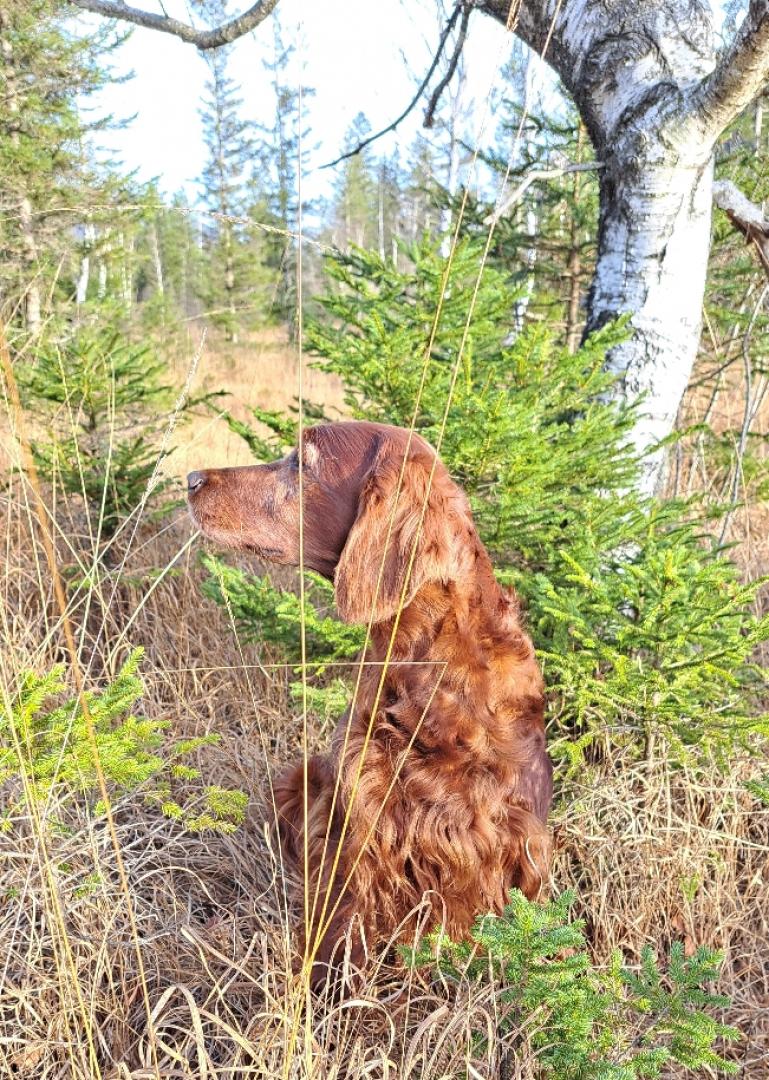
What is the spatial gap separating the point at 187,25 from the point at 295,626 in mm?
2390

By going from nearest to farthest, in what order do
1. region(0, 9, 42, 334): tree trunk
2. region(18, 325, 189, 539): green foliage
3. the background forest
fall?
the background forest
region(18, 325, 189, 539): green foliage
region(0, 9, 42, 334): tree trunk

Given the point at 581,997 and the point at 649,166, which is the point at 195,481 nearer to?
the point at 581,997

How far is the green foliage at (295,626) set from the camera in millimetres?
2002

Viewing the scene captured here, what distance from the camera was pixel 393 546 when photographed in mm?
1479

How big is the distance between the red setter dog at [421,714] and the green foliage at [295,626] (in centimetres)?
37

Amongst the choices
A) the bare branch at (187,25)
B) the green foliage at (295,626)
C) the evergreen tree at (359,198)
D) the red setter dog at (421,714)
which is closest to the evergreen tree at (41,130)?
the bare branch at (187,25)

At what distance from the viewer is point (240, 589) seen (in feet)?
7.29

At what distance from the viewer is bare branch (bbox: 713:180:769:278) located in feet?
7.54

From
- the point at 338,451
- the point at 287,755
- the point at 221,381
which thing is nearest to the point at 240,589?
the point at 287,755

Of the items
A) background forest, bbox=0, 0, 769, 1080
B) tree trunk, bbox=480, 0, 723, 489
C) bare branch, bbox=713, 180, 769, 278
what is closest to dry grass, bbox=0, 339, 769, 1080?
background forest, bbox=0, 0, 769, 1080

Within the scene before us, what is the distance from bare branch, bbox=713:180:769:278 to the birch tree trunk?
0.23 feet

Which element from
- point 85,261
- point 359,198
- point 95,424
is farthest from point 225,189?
point 95,424

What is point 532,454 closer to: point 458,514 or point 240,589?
point 458,514

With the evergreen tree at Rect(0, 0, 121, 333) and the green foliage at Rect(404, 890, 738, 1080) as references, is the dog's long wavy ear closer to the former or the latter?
the green foliage at Rect(404, 890, 738, 1080)
